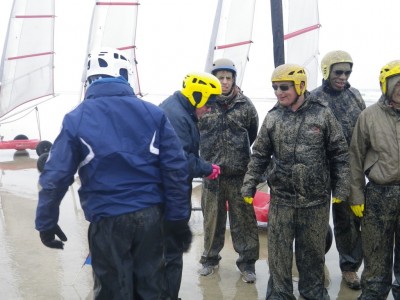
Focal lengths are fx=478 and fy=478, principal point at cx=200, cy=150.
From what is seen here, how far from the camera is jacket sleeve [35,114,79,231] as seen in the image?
2.58 meters

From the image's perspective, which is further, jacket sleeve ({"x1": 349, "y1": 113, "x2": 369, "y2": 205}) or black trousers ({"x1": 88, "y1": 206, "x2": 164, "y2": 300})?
jacket sleeve ({"x1": 349, "y1": 113, "x2": 369, "y2": 205})

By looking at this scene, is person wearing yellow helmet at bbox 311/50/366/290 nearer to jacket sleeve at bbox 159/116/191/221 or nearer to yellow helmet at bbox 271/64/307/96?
yellow helmet at bbox 271/64/307/96

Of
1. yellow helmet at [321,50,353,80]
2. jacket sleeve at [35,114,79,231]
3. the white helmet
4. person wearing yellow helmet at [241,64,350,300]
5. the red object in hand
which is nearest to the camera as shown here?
jacket sleeve at [35,114,79,231]

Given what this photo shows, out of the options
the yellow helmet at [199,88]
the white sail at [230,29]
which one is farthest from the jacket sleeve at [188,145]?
the white sail at [230,29]

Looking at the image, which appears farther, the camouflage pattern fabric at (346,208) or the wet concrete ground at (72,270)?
the camouflage pattern fabric at (346,208)

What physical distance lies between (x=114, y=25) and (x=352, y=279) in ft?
30.8

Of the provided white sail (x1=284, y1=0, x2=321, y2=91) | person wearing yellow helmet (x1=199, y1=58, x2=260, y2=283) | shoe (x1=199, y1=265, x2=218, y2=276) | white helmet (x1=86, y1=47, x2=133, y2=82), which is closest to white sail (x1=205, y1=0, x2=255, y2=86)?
white sail (x1=284, y1=0, x2=321, y2=91)

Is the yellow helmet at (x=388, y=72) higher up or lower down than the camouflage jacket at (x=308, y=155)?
higher up

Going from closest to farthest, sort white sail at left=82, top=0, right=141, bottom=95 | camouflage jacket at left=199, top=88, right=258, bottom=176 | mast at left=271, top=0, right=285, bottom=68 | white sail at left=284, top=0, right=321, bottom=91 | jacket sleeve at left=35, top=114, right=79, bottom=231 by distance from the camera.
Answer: jacket sleeve at left=35, top=114, right=79, bottom=231 → camouflage jacket at left=199, top=88, right=258, bottom=176 → mast at left=271, top=0, right=285, bottom=68 → white sail at left=284, top=0, right=321, bottom=91 → white sail at left=82, top=0, right=141, bottom=95

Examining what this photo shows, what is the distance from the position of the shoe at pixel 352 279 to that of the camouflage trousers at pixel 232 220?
0.80 m

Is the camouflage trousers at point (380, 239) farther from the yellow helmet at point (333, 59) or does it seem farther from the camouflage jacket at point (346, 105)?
the yellow helmet at point (333, 59)

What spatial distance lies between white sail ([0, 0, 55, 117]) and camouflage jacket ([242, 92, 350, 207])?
10634 mm

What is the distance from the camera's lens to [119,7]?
11.9 m

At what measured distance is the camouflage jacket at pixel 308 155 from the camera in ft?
11.6
